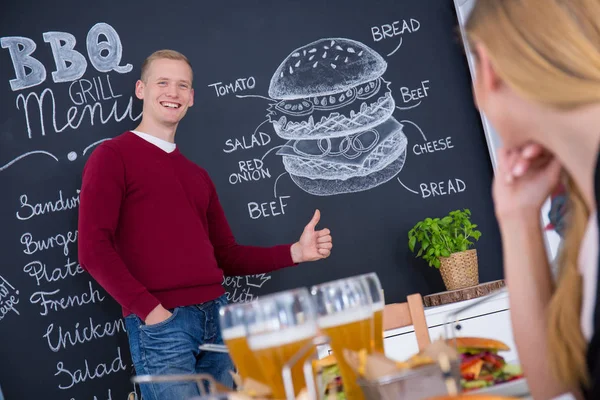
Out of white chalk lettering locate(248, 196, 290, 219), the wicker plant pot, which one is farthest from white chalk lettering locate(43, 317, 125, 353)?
the wicker plant pot

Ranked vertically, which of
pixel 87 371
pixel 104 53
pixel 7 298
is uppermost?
pixel 104 53

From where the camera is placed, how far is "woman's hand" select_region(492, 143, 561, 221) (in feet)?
3.28

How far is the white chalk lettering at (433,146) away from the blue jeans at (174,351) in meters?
1.55

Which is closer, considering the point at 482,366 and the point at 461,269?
the point at 482,366

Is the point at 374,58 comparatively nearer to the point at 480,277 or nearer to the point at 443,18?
the point at 443,18

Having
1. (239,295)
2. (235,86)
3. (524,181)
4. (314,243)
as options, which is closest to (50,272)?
(239,295)

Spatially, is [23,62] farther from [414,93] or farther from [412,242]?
[412,242]

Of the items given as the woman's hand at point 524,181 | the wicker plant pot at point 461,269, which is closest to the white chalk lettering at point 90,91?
the wicker plant pot at point 461,269

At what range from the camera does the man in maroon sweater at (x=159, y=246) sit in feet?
8.14

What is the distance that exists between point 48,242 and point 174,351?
119 cm

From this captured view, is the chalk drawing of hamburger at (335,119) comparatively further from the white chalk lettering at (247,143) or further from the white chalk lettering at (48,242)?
the white chalk lettering at (48,242)

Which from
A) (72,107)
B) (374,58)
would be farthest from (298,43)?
(72,107)

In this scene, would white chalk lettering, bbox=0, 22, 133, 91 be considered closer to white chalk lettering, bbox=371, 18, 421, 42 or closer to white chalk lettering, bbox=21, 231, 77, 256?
white chalk lettering, bbox=21, 231, 77, 256

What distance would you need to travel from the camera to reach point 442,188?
3.61m
